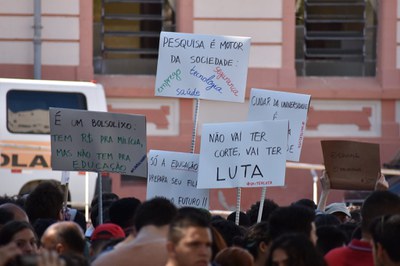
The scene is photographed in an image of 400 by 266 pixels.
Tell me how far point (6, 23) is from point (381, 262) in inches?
552

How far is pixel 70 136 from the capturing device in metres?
11.1

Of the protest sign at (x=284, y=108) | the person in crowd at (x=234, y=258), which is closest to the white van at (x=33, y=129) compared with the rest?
the protest sign at (x=284, y=108)

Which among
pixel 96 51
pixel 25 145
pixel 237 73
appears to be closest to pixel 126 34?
pixel 96 51

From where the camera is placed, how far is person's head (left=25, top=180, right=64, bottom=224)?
10461 millimetres

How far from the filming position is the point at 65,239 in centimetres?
782

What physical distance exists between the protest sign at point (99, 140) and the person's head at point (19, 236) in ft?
9.88

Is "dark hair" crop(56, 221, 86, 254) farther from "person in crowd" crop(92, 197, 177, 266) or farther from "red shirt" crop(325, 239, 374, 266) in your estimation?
"red shirt" crop(325, 239, 374, 266)

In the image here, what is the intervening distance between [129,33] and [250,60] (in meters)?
1.81

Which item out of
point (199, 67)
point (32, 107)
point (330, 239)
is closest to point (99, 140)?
point (199, 67)

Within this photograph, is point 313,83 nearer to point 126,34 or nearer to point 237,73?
point 126,34

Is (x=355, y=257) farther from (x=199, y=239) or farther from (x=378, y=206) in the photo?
(x=199, y=239)

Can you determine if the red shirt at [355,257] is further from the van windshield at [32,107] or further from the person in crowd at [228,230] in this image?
the van windshield at [32,107]

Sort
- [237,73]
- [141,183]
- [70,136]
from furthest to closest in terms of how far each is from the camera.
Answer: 1. [141,183]
2. [237,73]
3. [70,136]

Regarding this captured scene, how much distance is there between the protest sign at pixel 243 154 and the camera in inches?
443
